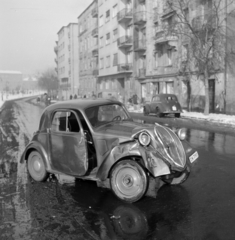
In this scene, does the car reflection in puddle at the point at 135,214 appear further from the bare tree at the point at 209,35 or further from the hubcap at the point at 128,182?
the bare tree at the point at 209,35

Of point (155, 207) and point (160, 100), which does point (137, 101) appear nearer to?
point (160, 100)

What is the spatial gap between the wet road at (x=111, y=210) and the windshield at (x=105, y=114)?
1.24 m

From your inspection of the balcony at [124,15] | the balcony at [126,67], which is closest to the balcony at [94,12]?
the balcony at [124,15]

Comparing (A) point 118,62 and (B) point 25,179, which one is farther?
(A) point 118,62

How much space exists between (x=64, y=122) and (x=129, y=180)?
1791 mm

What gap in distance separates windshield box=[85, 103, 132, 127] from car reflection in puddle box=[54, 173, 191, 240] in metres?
1.24

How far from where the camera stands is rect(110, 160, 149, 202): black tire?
4930mm

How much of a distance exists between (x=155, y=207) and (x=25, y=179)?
3.05m

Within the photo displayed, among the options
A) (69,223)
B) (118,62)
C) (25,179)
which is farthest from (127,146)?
(118,62)

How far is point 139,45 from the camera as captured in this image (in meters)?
38.0

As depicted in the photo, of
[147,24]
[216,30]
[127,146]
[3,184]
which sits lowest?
[3,184]

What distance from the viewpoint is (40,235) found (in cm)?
391

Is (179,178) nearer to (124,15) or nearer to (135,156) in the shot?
(135,156)

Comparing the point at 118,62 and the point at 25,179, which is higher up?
the point at 118,62
